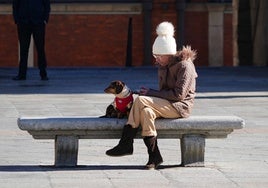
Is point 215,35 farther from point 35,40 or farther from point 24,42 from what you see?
point 35,40

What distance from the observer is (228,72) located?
2517 centimetres

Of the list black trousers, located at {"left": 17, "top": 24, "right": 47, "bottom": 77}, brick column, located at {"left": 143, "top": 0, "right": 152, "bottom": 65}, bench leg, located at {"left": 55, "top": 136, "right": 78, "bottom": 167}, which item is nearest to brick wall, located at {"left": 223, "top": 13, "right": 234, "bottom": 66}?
brick column, located at {"left": 143, "top": 0, "right": 152, "bottom": 65}

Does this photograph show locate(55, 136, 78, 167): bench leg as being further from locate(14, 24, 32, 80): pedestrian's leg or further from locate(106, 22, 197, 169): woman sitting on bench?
locate(14, 24, 32, 80): pedestrian's leg

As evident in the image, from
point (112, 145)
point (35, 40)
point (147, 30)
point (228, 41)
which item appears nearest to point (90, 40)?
point (147, 30)

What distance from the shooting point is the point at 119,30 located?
34500 mm

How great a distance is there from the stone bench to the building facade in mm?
22432

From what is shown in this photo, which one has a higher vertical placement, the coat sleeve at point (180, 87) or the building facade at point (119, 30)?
the coat sleeve at point (180, 87)

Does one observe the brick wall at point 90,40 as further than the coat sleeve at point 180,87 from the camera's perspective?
Yes

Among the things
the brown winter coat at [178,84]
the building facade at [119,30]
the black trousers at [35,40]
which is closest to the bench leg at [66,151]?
the brown winter coat at [178,84]

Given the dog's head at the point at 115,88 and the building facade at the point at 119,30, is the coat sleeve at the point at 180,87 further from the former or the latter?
the building facade at the point at 119,30

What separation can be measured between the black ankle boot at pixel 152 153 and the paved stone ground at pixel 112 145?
0.09 metres

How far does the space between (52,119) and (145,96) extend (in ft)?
3.04

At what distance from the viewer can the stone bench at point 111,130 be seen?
1097 cm

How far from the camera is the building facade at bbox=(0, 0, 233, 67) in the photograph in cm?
3388
